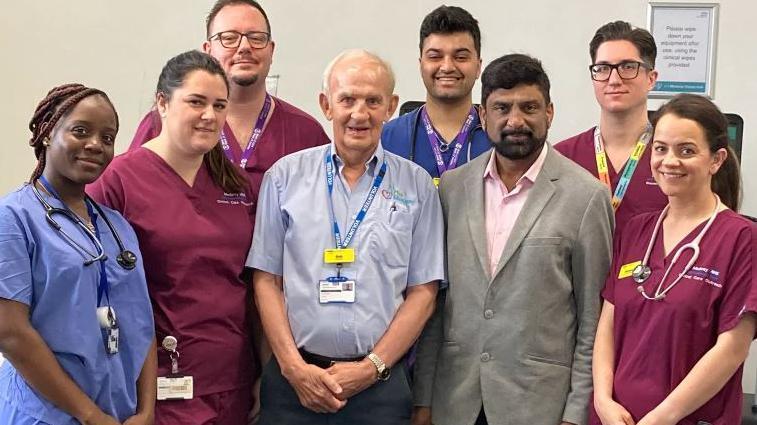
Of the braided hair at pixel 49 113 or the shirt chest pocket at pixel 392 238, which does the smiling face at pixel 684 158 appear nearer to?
the shirt chest pocket at pixel 392 238

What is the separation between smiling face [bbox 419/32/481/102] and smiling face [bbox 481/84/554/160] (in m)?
0.54

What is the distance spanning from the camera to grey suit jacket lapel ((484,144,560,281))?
2.11 m

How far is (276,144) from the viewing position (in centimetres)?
271

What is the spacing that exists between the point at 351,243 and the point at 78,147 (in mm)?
729

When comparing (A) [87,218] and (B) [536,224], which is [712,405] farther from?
(A) [87,218]

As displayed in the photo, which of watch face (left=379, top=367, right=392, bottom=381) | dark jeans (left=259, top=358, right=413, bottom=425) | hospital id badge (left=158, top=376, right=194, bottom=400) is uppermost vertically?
watch face (left=379, top=367, right=392, bottom=381)

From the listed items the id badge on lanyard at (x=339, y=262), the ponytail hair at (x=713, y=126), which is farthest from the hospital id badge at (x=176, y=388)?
the ponytail hair at (x=713, y=126)

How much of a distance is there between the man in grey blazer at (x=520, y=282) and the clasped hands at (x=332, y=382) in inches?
9.3

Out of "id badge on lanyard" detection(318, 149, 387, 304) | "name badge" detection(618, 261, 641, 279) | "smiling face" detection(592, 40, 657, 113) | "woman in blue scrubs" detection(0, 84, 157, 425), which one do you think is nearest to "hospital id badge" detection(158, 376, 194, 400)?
"woman in blue scrubs" detection(0, 84, 157, 425)

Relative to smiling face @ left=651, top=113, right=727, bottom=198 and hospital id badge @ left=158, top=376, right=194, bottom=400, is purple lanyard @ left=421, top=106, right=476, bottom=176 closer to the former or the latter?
smiling face @ left=651, top=113, right=727, bottom=198

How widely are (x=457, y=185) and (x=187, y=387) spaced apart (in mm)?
936

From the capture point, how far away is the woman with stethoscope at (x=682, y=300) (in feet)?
6.06

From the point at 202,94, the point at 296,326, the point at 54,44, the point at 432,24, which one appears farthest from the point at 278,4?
the point at 296,326

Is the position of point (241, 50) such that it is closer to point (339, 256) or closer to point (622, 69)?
point (339, 256)
